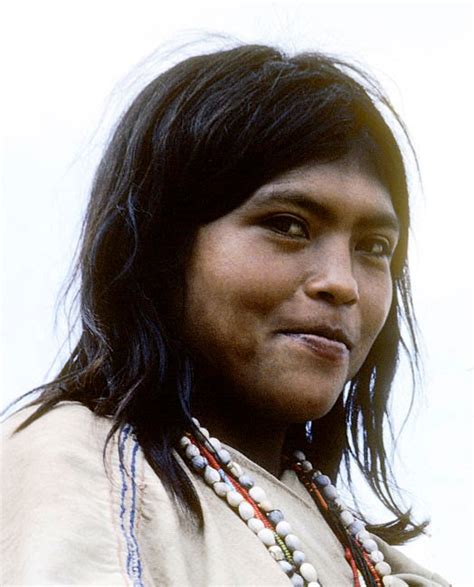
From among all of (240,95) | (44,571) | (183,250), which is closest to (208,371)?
(183,250)

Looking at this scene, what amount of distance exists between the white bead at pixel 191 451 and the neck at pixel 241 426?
0.11 meters

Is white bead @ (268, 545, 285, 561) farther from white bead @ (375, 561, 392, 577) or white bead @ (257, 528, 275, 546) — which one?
white bead @ (375, 561, 392, 577)

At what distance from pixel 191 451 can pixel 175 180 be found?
18.1 inches

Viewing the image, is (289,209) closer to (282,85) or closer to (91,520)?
(282,85)

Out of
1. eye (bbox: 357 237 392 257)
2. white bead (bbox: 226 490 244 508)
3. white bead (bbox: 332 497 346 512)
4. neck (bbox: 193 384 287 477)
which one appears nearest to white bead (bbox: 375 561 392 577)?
white bead (bbox: 332 497 346 512)

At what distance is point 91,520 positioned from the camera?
1275 mm

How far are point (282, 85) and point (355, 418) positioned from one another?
67 cm

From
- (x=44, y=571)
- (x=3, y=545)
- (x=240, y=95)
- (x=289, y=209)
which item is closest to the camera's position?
(x=44, y=571)

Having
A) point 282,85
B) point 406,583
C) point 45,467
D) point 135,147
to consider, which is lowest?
point 406,583

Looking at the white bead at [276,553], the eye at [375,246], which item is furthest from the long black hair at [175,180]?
the white bead at [276,553]

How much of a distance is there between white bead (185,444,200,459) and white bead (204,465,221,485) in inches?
1.1

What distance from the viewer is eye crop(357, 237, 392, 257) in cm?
184

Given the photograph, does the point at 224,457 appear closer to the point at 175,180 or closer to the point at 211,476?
the point at 211,476

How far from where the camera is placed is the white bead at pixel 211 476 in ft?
5.20
